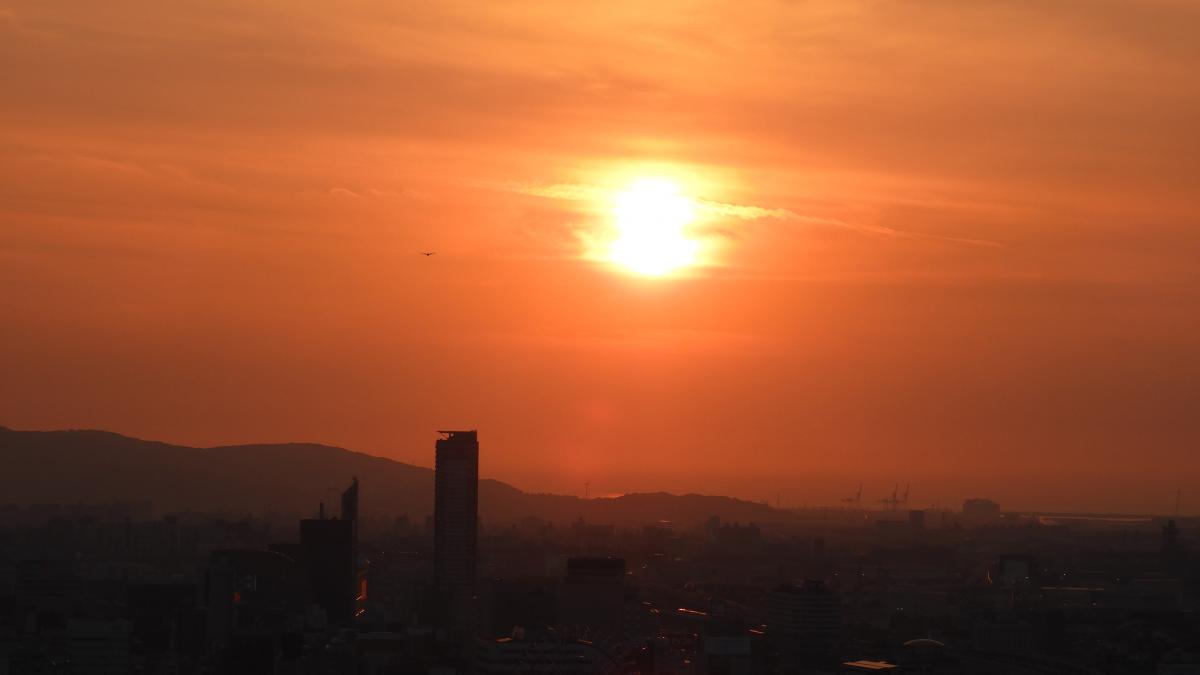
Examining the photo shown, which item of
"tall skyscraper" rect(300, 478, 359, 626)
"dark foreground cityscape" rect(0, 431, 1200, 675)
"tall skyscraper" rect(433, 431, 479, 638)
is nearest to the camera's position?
"dark foreground cityscape" rect(0, 431, 1200, 675)

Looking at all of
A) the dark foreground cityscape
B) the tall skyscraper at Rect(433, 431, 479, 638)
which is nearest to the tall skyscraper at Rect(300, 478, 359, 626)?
the dark foreground cityscape

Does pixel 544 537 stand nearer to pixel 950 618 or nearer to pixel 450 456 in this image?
pixel 450 456

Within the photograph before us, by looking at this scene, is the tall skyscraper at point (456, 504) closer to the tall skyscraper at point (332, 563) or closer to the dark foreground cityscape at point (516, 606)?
the dark foreground cityscape at point (516, 606)

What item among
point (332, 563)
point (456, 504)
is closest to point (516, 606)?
point (332, 563)

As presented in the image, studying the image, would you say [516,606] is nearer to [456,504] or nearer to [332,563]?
[332,563]

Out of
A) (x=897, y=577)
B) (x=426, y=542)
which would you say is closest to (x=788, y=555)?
(x=897, y=577)

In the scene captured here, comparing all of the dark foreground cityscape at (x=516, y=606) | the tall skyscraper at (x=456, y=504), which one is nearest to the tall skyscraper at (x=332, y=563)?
the dark foreground cityscape at (x=516, y=606)

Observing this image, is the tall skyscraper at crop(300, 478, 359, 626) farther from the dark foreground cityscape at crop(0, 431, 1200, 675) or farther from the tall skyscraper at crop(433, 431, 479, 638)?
the tall skyscraper at crop(433, 431, 479, 638)

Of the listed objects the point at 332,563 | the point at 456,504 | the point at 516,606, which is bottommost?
A: the point at 516,606
